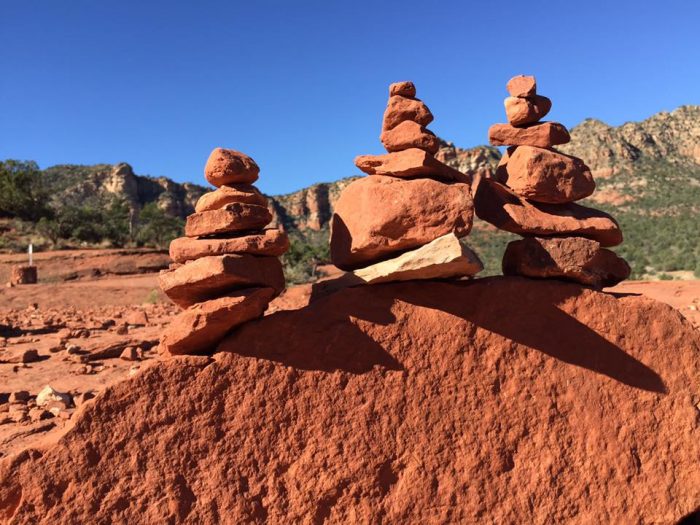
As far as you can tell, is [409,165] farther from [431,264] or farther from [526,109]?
[526,109]

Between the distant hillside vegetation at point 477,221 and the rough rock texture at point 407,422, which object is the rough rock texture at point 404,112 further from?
the distant hillside vegetation at point 477,221

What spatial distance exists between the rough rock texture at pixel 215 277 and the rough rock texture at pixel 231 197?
0.46 metres

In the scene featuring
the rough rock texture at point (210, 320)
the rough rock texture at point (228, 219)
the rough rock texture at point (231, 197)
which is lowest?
the rough rock texture at point (210, 320)

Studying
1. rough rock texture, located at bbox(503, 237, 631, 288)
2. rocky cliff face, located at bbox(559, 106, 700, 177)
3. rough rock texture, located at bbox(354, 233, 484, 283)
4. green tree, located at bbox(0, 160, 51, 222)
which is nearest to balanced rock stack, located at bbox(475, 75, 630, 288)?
rough rock texture, located at bbox(503, 237, 631, 288)

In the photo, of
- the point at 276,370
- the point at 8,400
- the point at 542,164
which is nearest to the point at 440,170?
the point at 542,164

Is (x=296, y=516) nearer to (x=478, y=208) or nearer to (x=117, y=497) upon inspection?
(x=117, y=497)

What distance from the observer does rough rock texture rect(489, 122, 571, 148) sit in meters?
4.98

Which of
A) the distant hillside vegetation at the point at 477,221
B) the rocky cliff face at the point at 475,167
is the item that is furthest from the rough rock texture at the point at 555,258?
the rocky cliff face at the point at 475,167

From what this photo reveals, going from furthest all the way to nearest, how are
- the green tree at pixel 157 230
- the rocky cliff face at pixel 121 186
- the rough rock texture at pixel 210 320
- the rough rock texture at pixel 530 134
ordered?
the rocky cliff face at pixel 121 186
the green tree at pixel 157 230
the rough rock texture at pixel 530 134
the rough rock texture at pixel 210 320

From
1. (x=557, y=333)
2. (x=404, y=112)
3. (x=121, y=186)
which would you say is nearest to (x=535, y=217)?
(x=557, y=333)

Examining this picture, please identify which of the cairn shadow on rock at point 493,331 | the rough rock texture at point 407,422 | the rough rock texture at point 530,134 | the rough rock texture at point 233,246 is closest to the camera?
the rough rock texture at point 407,422

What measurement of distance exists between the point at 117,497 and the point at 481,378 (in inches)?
110

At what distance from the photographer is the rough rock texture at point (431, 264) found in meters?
4.01

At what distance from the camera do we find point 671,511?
4465mm
